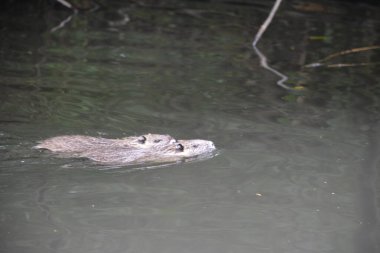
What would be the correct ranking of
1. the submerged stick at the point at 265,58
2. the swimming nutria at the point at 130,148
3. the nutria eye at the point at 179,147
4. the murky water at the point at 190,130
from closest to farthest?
1. the murky water at the point at 190,130
2. the swimming nutria at the point at 130,148
3. the nutria eye at the point at 179,147
4. the submerged stick at the point at 265,58

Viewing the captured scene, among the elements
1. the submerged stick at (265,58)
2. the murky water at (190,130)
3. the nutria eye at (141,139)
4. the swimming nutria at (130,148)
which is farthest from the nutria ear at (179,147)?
the submerged stick at (265,58)

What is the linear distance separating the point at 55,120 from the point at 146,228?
2363 mm

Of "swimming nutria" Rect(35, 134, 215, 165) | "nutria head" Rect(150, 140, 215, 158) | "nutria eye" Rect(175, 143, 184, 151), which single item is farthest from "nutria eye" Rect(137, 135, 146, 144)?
"nutria eye" Rect(175, 143, 184, 151)

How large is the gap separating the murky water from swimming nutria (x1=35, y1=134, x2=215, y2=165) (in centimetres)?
10

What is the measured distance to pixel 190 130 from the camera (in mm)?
6180

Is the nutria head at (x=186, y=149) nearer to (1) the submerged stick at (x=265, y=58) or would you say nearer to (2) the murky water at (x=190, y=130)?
(2) the murky water at (x=190, y=130)

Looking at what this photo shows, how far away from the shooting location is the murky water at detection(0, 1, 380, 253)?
424cm

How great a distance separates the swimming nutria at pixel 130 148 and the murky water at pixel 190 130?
0.34 feet

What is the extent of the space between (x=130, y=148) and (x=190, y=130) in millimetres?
997

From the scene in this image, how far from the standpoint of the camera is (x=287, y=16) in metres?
11.9

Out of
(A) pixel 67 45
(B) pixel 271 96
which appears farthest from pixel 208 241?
(A) pixel 67 45

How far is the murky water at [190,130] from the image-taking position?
4242 millimetres

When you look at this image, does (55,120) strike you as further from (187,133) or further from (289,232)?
(289,232)

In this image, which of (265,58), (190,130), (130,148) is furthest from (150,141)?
(265,58)
